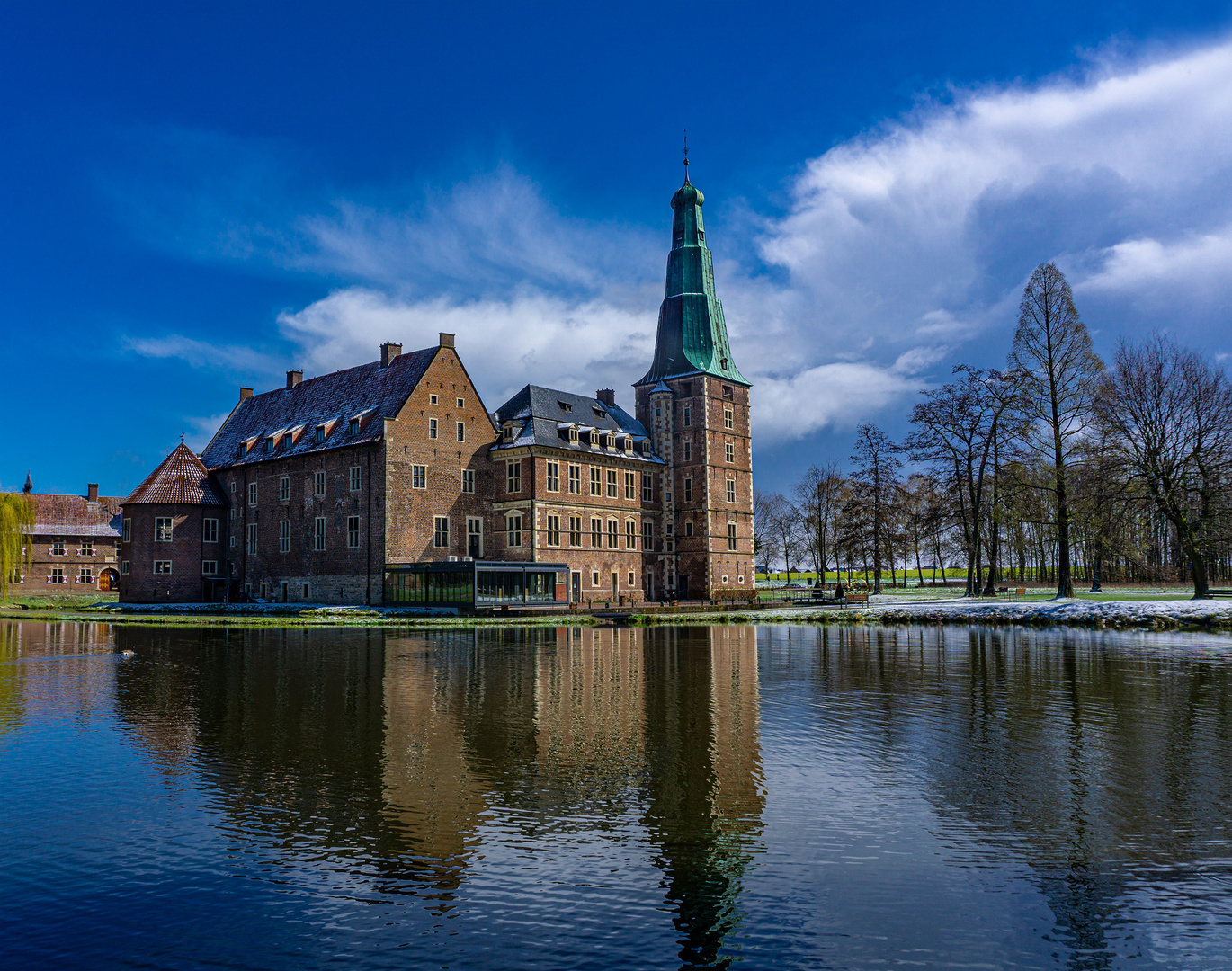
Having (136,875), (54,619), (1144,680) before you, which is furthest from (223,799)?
(54,619)

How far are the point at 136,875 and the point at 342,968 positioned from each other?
340cm

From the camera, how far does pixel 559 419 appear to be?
6475 centimetres

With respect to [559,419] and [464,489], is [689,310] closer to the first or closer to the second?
[559,419]

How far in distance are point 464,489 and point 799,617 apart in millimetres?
25633

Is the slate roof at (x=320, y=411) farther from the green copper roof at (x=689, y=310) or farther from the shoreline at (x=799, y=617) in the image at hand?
the green copper roof at (x=689, y=310)

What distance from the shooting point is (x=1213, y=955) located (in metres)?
7.26

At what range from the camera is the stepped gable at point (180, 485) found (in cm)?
6719

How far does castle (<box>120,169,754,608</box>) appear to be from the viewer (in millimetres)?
57375

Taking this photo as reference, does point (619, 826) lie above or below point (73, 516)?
below

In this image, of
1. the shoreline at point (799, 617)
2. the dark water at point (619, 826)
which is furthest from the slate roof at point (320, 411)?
the dark water at point (619, 826)

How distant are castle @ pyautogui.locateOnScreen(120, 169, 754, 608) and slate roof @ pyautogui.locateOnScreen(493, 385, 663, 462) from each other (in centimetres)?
16

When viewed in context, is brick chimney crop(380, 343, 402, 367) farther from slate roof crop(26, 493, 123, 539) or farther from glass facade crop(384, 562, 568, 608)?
slate roof crop(26, 493, 123, 539)

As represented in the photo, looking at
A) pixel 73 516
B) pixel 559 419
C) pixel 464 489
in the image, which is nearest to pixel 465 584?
pixel 464 489

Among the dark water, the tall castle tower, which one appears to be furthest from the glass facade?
the dark water
